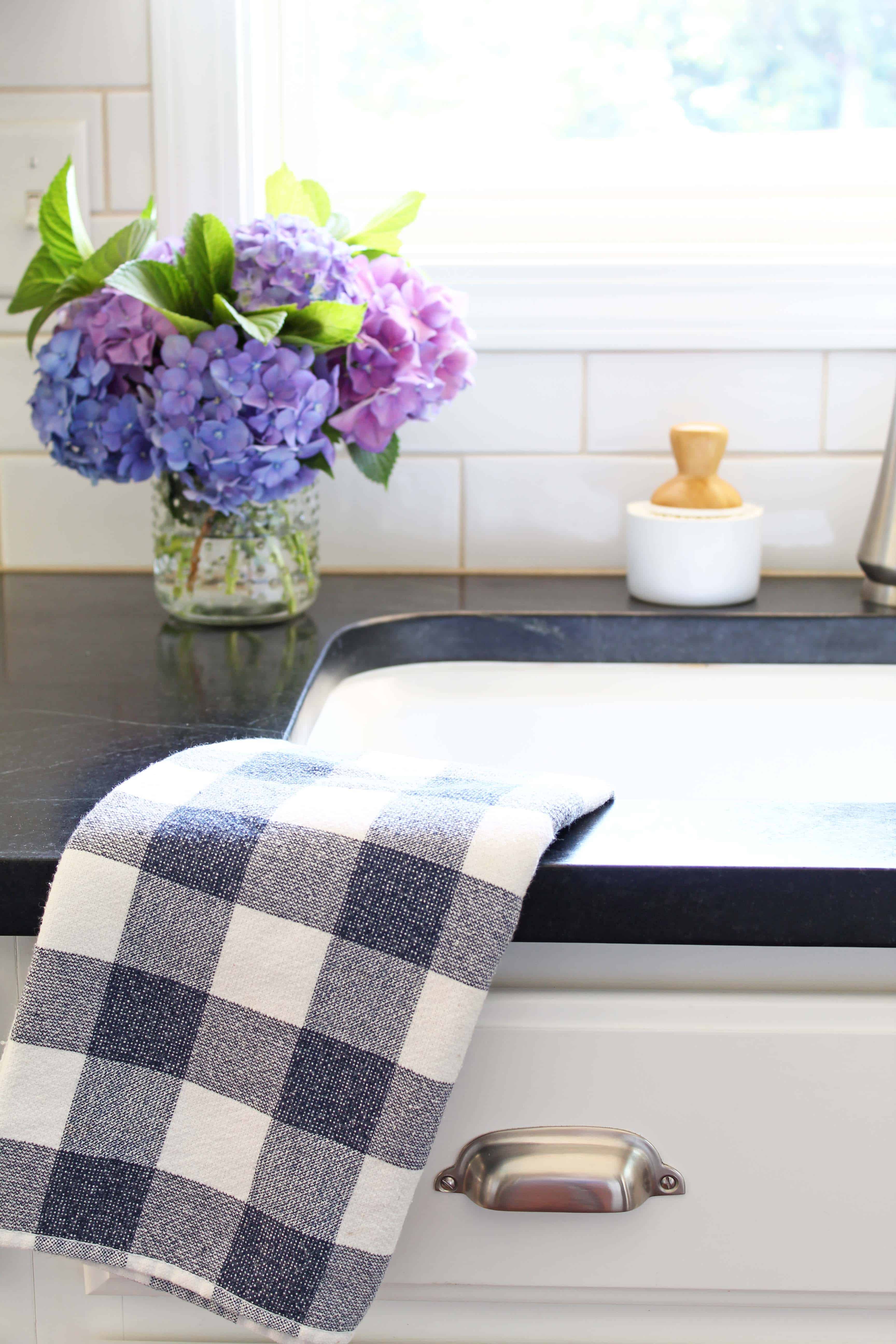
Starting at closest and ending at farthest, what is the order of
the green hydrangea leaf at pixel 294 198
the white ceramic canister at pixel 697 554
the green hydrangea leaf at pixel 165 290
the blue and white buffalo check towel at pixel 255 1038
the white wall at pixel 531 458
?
the blue and white buffalo check towel at pixel 255 1038 → the green hydrangea leaf at pixel 165 290 → the green hydrangea leaf at pixel 294 198 → the white ceramic canister at pixel 697 554 → the white wall at pixel 531 458

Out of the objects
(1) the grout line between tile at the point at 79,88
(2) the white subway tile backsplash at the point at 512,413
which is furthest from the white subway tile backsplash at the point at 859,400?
(1) the grout line between tile at the point at 79,88

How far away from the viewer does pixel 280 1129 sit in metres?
0.50

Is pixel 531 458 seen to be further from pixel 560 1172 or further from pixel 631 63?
pixel 560 1172

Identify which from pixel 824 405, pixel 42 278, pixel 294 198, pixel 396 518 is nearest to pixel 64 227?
pixel 42 278

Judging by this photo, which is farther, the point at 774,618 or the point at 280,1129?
the point at 774,618

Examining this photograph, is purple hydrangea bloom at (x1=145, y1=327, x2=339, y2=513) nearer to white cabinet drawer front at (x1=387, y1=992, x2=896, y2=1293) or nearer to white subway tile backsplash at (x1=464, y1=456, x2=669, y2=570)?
white subway tile backsplash at (x1=464, y1=456, x2=669, y2=570)

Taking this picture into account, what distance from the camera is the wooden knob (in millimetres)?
985

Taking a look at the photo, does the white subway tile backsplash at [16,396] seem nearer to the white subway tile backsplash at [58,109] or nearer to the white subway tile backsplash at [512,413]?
the white subway tile backsplash at [58,109]

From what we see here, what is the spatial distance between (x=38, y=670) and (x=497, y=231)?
0.62 m

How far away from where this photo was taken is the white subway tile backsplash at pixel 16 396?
110 cm

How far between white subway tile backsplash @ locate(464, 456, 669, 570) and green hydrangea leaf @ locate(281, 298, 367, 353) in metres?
0.33

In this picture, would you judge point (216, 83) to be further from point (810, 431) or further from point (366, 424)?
point (810, 431)

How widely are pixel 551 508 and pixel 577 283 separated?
0.67ft

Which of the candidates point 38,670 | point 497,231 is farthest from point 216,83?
point 38,670
